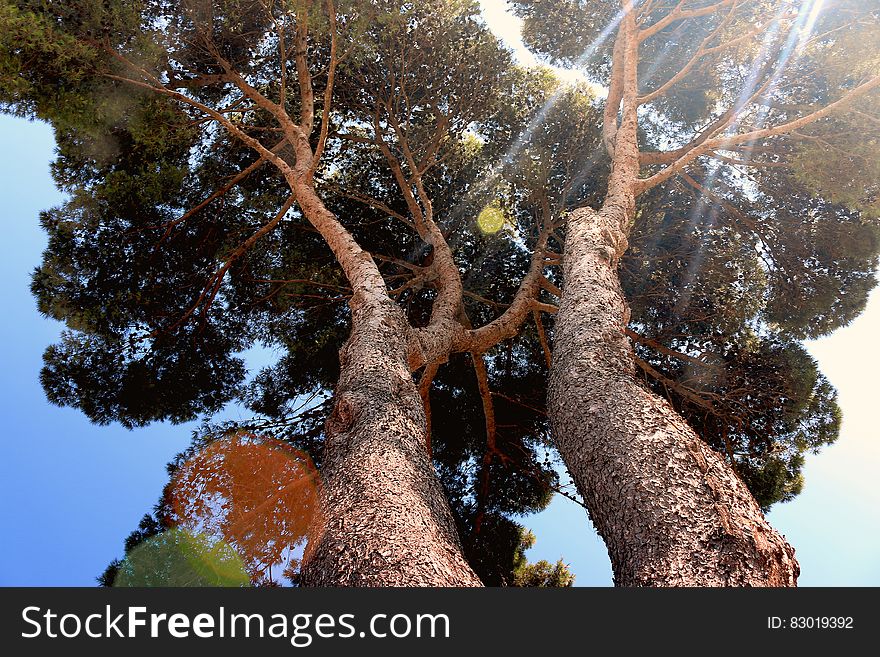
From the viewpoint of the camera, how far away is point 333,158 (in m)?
8.08

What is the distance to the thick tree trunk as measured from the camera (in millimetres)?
2268

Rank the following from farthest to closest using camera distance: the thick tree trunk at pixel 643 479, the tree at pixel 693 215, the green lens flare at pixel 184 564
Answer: the green lens flare at pixel 184 564 < the tree at pixel 693 215 < the thick tree trunk at pixel 643 479

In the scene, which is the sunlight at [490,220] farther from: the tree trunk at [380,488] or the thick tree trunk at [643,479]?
the thick tree trunk at [643,479]

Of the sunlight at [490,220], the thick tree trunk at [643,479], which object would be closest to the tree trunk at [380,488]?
the thick tree trunk at [643,479]

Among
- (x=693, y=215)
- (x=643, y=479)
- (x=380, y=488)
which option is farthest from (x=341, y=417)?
(x=693, y=215)

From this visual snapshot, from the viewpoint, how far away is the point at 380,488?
274 centimetres

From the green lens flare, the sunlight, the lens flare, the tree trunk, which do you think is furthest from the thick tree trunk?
the sunlight

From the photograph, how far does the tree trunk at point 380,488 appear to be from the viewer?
90.8 inches
